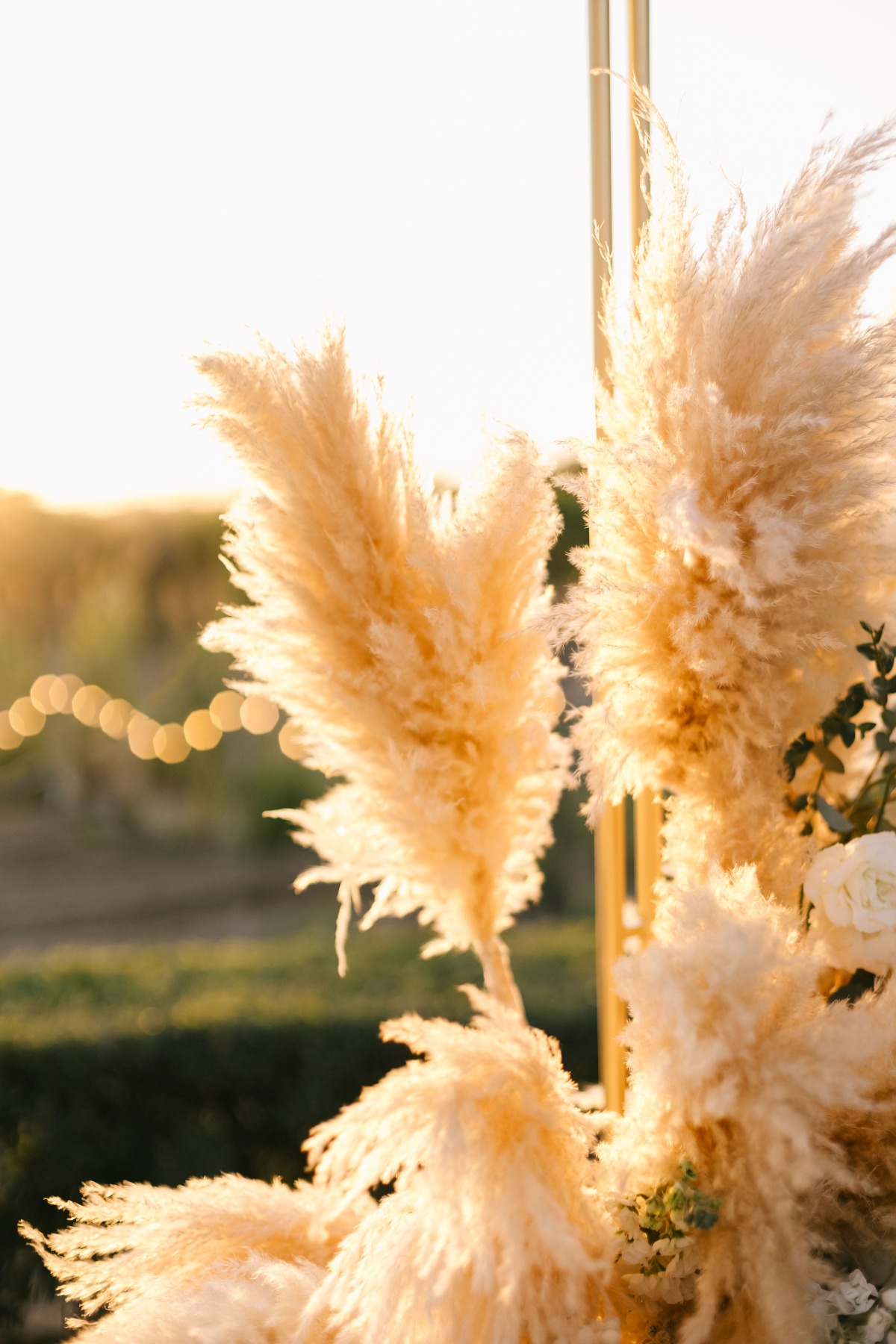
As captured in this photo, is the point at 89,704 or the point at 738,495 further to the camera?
the point at 89,704

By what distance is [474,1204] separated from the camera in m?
0.54

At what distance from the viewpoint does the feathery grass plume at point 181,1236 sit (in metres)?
→ 0.71

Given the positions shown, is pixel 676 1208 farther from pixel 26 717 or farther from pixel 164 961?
pixel 26 717

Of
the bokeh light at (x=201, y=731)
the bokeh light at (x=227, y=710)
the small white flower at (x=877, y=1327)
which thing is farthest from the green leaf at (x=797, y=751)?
the bokeh light at (x=201, y=731)

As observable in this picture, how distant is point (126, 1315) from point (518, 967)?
2.24m

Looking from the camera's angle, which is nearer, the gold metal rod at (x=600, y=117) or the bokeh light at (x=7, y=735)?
the gold metal rod at (x=600, y=117)

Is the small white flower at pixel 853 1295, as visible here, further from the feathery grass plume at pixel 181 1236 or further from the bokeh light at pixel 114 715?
the bokeh light at pixel 114 715

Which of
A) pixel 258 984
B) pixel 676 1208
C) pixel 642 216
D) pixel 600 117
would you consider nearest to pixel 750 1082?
pixel 676 1208

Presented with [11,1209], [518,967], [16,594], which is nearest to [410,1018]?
[11,1209]

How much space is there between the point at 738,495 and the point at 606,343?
0.40 meters

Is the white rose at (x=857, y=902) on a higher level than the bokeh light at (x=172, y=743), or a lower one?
lower

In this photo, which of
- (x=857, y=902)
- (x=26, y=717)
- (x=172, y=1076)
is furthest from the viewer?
(x=26, y=717)

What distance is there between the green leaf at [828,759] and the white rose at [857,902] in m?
0.08

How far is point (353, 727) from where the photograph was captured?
76cm
